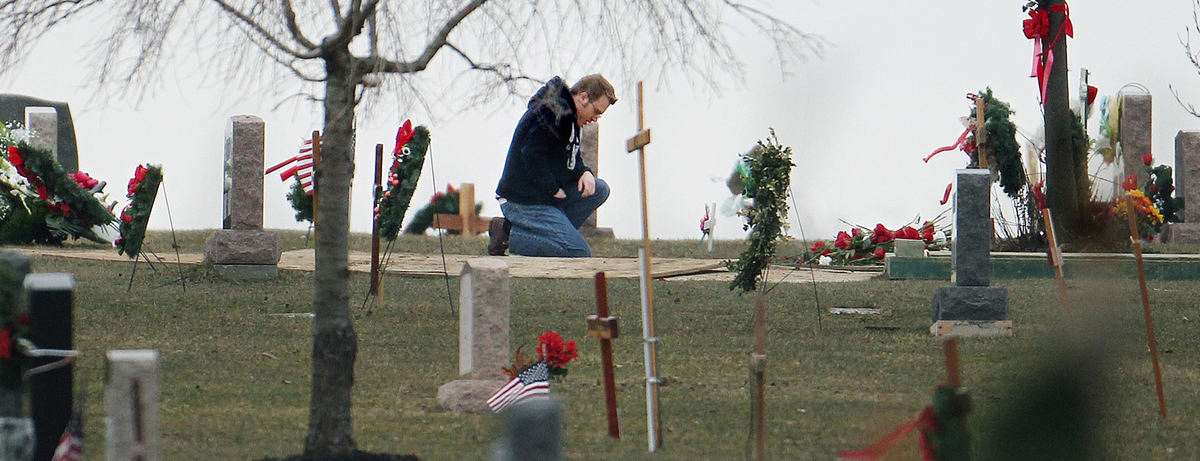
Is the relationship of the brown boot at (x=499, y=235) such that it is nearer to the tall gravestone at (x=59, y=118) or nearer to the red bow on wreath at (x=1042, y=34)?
the red bow on wreath at (x=1042, y=34)

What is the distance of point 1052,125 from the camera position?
1539 centimetres

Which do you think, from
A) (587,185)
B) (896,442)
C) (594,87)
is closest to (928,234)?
(587,185)

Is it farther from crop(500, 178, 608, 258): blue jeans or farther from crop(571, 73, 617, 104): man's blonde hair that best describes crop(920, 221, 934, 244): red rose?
crop(571, 73, 617, 104): man's blonde hair

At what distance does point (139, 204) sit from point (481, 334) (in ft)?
23.2

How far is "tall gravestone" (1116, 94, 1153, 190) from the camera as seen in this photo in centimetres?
2006

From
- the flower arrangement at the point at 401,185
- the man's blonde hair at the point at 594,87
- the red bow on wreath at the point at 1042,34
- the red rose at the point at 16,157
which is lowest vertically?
the flower arrangement at the point at 401,185

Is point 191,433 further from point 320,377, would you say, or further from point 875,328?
point 875,328

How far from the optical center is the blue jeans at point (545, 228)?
15.2 m

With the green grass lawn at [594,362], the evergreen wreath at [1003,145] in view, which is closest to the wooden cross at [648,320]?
the green grass lawn at [594,362]

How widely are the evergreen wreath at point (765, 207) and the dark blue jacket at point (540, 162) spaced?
11.4 feet

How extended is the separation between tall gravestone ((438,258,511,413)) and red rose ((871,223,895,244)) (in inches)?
411

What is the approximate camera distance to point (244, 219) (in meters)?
14.1

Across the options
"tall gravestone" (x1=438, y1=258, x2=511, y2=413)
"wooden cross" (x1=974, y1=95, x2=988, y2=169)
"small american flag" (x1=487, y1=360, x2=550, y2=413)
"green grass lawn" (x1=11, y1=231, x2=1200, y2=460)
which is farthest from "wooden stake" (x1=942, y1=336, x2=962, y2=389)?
"wooden cross" (x1=974, y1=95, x2=988, y2=169)

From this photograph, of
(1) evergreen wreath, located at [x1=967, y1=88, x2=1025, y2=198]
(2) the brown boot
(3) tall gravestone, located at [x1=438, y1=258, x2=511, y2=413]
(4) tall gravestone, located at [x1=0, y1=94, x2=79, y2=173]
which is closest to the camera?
(3) tall gravestone, located at [x1=438, y1=258, x2=511, y2=413]
